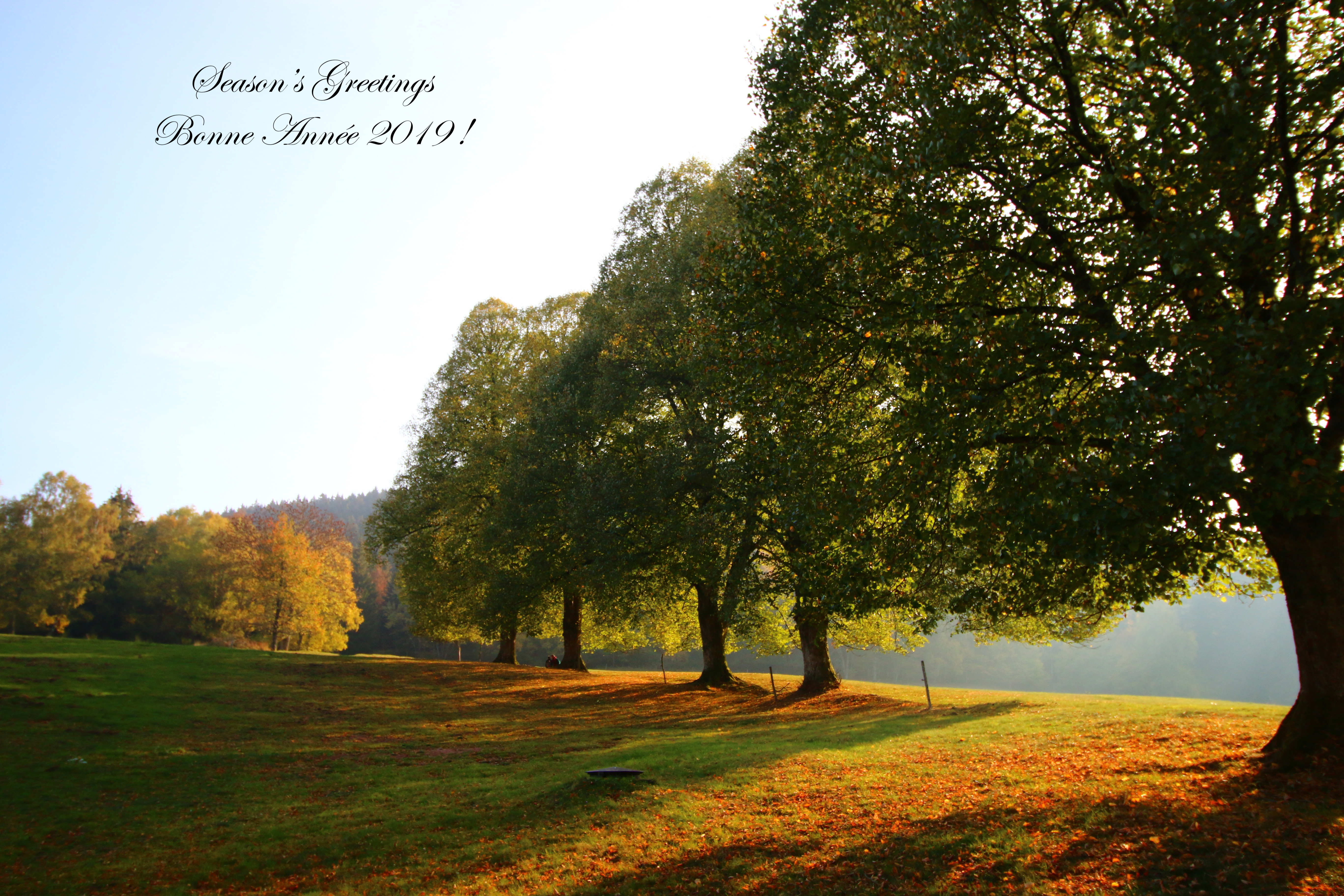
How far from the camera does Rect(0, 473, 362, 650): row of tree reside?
184ft

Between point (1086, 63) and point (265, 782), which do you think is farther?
point (265, 782)

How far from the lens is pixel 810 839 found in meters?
10.1

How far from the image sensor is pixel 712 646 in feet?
105

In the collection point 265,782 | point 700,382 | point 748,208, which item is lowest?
point 265,782

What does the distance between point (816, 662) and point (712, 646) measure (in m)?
4.80

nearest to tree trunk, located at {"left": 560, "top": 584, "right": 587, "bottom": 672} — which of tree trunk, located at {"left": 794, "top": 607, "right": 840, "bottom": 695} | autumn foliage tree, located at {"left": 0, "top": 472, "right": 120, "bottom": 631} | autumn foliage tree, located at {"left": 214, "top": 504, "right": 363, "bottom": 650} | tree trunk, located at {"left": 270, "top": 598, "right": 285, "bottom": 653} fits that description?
tree trunk, located at {"left": 794, "top": 607, "right": 840, "bottom": 695}

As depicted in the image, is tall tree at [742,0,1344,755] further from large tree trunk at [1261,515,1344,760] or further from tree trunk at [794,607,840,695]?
tree trunk at [794,607,840,695]

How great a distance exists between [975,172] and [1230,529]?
611 centimetres

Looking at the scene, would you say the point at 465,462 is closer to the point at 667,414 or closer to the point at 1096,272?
the point at 667,414

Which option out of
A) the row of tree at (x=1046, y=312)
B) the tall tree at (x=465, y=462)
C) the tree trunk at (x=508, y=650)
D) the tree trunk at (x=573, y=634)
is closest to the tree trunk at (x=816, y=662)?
the row of tree at (x=1046, y=312)

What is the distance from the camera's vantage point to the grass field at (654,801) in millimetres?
8656

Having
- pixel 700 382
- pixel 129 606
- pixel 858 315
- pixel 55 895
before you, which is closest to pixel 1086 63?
pixel 858 315

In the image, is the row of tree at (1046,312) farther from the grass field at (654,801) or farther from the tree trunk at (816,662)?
the tree trunk at (816,662)

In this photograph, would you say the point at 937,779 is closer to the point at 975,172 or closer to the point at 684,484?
the point at 975,172
